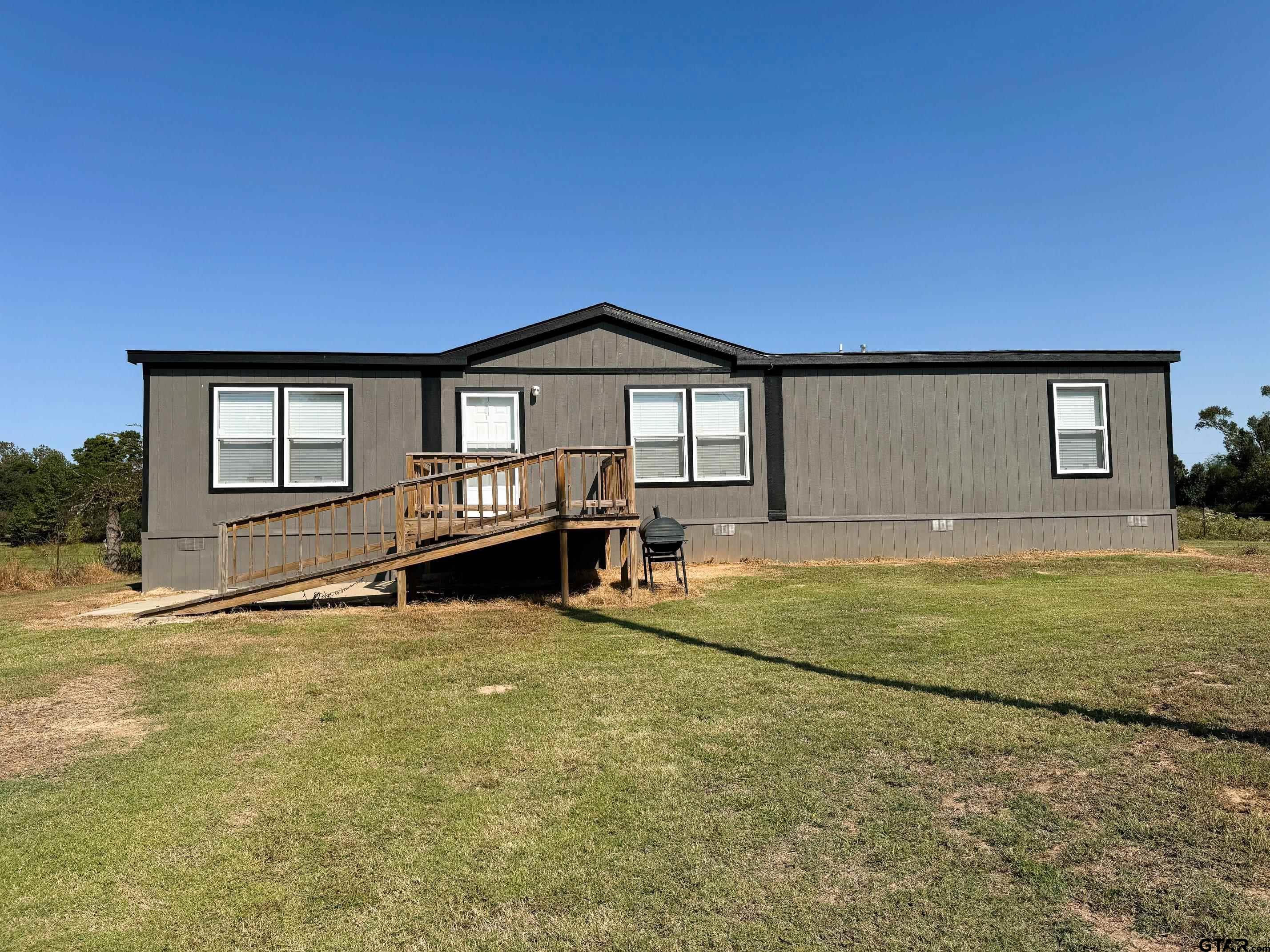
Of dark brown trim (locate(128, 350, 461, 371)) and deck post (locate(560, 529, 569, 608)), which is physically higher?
dark brown trim (locate(128, 350, 461, 371))

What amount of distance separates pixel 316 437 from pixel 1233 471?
30657 mm

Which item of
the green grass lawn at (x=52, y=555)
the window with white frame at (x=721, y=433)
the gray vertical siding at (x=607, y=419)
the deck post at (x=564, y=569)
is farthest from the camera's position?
the green grass lawn at (x=52, y=555)

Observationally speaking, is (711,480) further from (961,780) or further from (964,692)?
(961,780)

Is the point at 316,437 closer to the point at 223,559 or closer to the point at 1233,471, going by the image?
the point at 223,559

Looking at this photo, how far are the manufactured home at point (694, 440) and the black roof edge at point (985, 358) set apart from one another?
0.11 feet

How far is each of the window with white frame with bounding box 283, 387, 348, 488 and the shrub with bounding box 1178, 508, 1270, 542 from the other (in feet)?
57.7

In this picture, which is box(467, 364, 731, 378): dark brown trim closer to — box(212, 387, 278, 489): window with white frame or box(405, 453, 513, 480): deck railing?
box(405, 453, 513, 480): deck railing

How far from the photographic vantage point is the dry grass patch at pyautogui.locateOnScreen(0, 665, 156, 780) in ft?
14.0

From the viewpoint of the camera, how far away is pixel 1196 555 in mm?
12711

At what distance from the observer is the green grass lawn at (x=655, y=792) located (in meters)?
2.57

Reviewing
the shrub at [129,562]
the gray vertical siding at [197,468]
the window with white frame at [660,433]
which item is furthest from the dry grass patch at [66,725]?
the shrub at [129,562]

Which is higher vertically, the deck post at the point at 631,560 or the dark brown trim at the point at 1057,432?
the dark brown trim at the point at 1057,432

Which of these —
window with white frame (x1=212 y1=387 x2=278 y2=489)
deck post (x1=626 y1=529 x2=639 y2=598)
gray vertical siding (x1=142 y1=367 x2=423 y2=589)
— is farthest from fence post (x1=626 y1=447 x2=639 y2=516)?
window with white frame (x1=212 y1=387 x2=278 y2=489)

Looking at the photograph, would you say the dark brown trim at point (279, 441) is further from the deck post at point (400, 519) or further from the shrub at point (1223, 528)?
the shrub at point (1223, 528)
